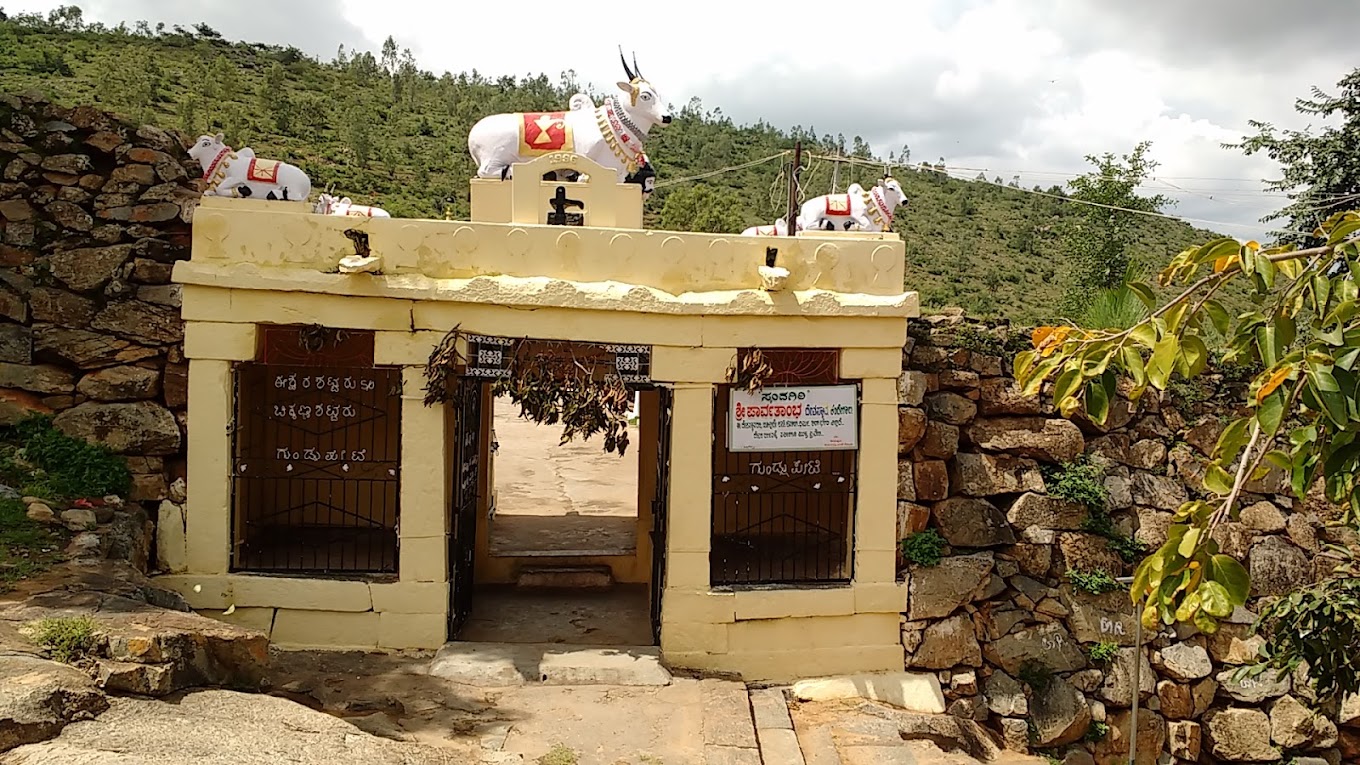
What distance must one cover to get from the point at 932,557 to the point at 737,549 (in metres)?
2.05

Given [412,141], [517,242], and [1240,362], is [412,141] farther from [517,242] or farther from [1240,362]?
[1240,362]

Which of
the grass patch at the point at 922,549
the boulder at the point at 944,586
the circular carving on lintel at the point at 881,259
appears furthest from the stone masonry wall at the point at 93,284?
the boulder at the point at 944,586

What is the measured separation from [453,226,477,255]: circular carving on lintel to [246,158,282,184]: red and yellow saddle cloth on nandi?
5.56 feet

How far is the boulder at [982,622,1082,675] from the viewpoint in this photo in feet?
25.7

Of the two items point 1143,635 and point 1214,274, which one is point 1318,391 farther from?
point 1143,635

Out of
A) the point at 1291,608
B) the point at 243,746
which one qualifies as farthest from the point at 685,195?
the point at 243,746

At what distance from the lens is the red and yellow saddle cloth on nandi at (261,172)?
24.9ft

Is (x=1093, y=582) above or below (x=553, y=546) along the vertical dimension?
above

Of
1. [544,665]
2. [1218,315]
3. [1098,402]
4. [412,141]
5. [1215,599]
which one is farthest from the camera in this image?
[412,141]

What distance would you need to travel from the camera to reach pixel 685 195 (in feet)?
82.6

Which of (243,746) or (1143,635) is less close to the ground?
(243,746)

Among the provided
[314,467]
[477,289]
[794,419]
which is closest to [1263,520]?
[794,419]

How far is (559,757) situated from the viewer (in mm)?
5617

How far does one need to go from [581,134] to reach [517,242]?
55.0 inches
